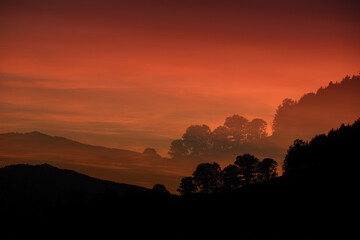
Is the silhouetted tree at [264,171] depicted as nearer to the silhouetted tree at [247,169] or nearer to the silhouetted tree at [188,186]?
the silhouetted tree at [247,169]

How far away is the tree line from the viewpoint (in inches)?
5669

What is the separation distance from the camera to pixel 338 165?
10394cm

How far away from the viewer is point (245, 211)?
302 feet

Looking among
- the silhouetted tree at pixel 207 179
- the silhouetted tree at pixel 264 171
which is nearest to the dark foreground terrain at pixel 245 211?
the silhouetted tree at pixel 264 171

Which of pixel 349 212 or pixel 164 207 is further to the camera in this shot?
pixel 164 207

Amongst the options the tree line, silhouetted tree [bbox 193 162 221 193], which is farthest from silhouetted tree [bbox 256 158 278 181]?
silhouetted tree [bbox 193 162 221 193]

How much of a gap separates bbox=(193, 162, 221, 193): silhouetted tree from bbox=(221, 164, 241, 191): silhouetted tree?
14.2 ft

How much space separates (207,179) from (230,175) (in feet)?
28.6

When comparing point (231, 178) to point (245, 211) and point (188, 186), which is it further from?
point (245, 211)

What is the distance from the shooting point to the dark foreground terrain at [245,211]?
77.1m

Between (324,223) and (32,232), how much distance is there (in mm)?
90701

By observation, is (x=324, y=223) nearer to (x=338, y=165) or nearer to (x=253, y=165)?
(x=338, y=165)

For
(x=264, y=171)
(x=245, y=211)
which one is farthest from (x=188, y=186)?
(x=245, y=211)

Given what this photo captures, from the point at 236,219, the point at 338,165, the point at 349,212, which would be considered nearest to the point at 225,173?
the point at 338,165
